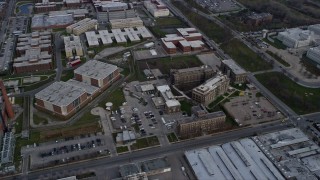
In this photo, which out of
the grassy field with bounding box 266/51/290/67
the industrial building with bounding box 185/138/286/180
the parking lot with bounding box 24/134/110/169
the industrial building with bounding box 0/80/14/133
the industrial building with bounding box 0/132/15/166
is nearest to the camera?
the industrial building with bounding box 185/138/286/180

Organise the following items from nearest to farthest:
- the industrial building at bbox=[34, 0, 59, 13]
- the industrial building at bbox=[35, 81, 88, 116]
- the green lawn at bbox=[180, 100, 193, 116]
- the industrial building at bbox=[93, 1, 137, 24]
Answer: the industrial building at bbox=[35, 81, 88, 116] → the green lawn at bbox=[180, 100, 193, 116] → the industrial building at bbox=[93, 1, 137, 24] → the industrial building at bbox=[34, 0, 59, 13]

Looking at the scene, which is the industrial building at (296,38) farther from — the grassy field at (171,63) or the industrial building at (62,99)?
the industrial building at (62,99)

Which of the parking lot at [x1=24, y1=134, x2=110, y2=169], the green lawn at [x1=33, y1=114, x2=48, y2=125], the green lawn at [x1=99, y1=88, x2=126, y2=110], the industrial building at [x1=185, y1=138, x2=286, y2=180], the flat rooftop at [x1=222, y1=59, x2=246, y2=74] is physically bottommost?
the parking lot at [x1=24, y1=134, x2=110, y2=169]

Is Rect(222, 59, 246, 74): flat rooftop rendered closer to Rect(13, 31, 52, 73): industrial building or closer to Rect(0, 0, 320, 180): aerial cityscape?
Rect(0, 0, 320, 180): aerial cityscape

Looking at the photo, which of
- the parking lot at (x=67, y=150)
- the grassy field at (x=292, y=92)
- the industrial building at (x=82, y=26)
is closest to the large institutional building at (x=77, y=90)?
the parking lot at (x=67, y=150)

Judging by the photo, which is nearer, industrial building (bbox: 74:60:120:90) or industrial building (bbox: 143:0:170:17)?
industrial building (bbox: 74:60:120:90)

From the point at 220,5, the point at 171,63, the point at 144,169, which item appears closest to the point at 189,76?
the point at 171,63

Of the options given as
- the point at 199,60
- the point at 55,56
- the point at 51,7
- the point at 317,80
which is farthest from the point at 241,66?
the point at 51,7

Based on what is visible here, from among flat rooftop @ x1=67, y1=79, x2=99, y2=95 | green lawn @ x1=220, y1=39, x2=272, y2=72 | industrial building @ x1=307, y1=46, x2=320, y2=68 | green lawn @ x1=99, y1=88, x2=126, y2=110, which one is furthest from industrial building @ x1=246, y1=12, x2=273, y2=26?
flat rooftop @ x1=67, y1=79, x2=99, y2=95
